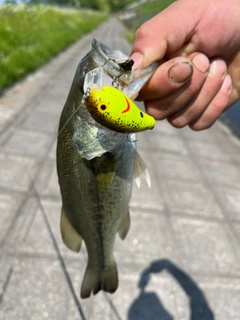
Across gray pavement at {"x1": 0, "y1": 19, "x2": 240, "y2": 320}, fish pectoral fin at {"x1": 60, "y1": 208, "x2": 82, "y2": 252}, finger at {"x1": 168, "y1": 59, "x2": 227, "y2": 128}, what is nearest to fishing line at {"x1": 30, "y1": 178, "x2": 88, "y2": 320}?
gray pavement at {"x1": 0, "y1": 19, "x2": 240, "y2": 320}

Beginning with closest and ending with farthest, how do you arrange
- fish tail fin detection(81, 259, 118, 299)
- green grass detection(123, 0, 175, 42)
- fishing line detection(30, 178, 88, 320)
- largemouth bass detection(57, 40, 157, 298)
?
largemouth bass detection(57, 40, 157, 298) < fish tail fin detection(81, 259, 118, 299) < green grass detection(123, 0, 175, 42) < fishing line detection(30, 178, 88, 320)

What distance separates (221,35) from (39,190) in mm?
2440

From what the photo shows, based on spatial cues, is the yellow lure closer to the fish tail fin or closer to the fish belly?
the fish belly

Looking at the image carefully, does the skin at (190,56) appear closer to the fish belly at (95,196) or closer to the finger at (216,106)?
the finger at (216,106)

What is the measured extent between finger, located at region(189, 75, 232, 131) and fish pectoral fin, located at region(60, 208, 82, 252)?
3.04 ft

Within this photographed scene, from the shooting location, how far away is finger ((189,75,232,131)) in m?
1.78

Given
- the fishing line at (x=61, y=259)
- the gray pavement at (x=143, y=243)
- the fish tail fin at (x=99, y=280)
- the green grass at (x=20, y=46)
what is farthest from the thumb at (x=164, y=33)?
the green grass at (x=20, y=46)

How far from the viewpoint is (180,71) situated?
1364mm

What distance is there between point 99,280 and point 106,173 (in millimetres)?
710

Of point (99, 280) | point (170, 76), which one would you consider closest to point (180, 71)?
point (170, 76)

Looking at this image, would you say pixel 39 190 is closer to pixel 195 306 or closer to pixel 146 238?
pixel 146 238

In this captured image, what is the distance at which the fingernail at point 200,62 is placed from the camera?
153 cm

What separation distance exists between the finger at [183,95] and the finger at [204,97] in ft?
0.15

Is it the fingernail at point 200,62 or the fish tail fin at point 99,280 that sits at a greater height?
the fingernail at point 200,62
